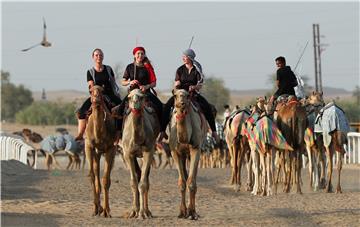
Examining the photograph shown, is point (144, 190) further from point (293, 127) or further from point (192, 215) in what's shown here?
point (293, 127)

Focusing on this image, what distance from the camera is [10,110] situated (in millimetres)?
129375

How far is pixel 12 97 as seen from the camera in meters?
132

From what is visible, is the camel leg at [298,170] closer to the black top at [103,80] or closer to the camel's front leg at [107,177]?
the camel's front leg at [107,177]

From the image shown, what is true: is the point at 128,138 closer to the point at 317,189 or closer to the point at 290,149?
the point at 290,149

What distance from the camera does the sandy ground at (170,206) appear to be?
17.5 meters

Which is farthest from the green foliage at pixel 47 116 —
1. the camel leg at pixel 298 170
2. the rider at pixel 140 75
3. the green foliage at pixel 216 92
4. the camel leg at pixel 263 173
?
the rider at pixel 140 75

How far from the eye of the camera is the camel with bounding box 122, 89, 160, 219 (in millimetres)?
17703

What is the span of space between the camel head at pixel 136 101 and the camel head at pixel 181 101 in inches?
23.7

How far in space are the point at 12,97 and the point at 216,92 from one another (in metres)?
26.6

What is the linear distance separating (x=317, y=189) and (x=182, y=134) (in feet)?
27.4

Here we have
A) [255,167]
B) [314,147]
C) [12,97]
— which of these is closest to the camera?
[255,167]

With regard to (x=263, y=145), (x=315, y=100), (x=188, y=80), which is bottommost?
(x=263, y=145)

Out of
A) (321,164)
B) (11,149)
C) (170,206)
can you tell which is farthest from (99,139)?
(11,149)

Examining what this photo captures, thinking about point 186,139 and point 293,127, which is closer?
point 186,139
